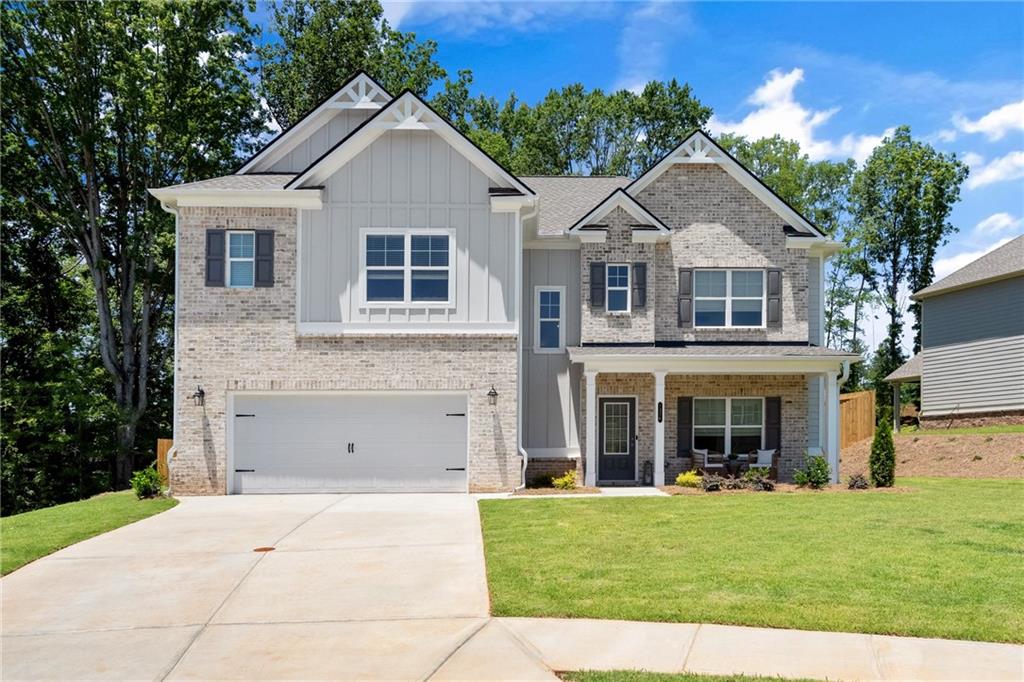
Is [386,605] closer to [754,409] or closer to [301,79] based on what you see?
[754,409]

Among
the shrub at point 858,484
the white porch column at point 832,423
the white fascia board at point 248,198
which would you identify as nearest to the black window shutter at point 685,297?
the white porch column at point 832,423

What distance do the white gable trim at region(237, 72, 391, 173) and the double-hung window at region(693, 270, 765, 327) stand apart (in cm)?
900

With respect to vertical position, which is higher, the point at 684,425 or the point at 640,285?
the point at 640,285

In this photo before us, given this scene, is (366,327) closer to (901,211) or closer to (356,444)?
(356,444)

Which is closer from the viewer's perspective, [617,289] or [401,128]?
[401,128]

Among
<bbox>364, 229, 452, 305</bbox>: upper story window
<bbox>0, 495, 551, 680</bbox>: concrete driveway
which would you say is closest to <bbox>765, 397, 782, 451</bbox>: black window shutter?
<bbox>364, 229, 452, 305</bbox>: upper story window

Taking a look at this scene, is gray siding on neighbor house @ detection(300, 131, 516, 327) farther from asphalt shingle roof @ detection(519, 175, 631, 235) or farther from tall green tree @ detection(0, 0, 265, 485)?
tall green tree @ detection(0, 0, 265, 485)

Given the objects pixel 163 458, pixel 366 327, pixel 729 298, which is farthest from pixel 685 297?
pixel 163 458

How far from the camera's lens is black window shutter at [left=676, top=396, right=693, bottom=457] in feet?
67.5

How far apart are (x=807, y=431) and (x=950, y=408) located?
1497 centimetres

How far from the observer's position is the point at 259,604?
895cm

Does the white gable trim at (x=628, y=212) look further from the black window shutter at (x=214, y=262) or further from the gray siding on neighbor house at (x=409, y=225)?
the black window shutter at (x=214, y=262)

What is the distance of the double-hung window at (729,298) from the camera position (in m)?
21.1

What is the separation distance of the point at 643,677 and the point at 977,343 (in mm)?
29734
